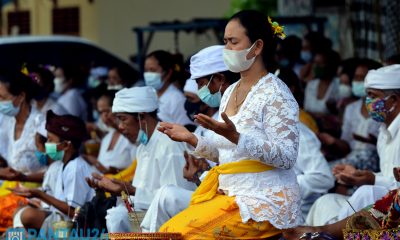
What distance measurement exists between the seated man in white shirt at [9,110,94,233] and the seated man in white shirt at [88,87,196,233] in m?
0.62

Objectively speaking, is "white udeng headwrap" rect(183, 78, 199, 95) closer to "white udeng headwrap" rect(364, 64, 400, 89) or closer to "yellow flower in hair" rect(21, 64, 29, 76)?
"white udeng headwrap" rect(364, 64, 400, 89)

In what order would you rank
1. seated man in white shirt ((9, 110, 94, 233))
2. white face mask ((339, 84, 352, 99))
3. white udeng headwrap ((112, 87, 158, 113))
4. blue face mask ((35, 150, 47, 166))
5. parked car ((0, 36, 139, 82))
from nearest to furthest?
white udeng headwrap ((112, 87, 158, 113))
seated man in white shirt ((9, 110, 94, 233))
blue face mask ((35, 150, 47, 166))
white face mask ((339, 84, 352, 99))
parked car ((0, 36, 139, 82))

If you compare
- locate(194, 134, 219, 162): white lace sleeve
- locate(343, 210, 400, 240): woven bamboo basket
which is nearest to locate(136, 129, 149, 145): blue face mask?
locate(194, 134, 219, 162): white lace sleeve

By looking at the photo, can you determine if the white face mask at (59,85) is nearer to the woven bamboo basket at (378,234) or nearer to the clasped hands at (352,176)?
the clasped hands at (352,176)

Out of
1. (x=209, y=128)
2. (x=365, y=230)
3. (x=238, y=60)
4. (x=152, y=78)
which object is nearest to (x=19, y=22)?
(x=152, y=78)

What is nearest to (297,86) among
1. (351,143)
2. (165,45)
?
(351,143)

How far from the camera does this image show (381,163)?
8.25 m

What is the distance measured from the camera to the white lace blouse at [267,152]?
6379 mm

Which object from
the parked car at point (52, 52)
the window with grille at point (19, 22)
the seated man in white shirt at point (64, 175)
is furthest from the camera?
the window with grille at point (19, 22)

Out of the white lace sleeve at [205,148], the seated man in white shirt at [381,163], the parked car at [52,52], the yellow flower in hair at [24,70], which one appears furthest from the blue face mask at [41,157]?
the parked car at [52,52]

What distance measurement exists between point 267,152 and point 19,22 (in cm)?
1765

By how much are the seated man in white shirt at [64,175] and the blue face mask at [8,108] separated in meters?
1.06

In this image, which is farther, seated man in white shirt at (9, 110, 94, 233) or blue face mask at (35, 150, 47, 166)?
blue face mask at (35, 150, 47, 166)

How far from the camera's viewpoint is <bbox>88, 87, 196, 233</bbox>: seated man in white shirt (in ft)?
27.2
